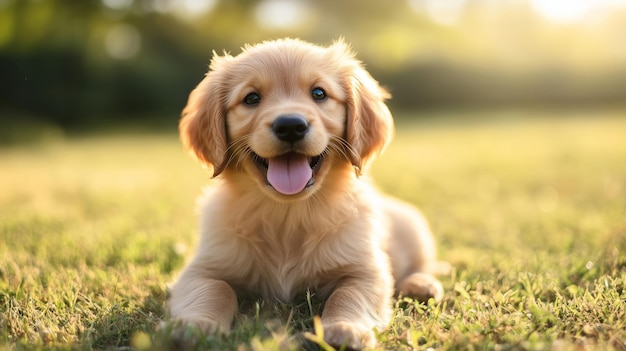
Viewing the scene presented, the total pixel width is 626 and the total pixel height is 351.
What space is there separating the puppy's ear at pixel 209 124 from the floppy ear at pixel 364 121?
60cm

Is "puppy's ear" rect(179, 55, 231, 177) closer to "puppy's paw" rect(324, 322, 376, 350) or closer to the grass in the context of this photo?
the grass

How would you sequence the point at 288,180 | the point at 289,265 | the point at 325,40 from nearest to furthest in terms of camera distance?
1. the point at 288,180
2. the point at 289,265
3. the point at 325,40

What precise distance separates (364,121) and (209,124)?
0.75 meters

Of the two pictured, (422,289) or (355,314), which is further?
(422,289)

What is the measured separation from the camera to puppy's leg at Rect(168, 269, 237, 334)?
2330 millimetres

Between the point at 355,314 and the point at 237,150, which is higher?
the point at 237,150

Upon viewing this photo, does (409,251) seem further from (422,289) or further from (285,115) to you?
(285,115)

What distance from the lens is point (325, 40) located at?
45.9ft

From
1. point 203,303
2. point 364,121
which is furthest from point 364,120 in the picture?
point 203,303

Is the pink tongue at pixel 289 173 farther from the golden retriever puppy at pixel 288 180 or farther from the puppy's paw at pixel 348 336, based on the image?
the puppy's paw at pixel 348 336

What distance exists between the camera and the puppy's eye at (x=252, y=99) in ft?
9.32

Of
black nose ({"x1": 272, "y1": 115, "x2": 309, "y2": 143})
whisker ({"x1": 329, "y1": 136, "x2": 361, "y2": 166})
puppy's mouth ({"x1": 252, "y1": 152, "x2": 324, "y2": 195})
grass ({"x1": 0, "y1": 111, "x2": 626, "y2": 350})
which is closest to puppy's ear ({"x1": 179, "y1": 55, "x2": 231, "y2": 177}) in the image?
puppy's mouth ({"x1": 252, "y1": 152, "x2": 324, "y2": 195})

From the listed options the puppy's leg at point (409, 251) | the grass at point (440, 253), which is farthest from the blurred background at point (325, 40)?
the puppy's leg at point (409, 251)

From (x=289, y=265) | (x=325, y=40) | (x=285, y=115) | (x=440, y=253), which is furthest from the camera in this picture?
(x=325, y=40)
